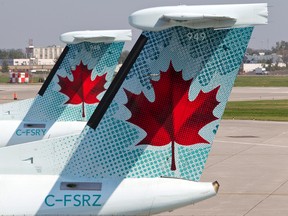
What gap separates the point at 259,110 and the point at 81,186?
1850 inches

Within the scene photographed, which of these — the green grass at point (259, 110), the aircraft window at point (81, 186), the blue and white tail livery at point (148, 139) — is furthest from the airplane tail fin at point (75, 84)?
the green grass at point (259, 110)

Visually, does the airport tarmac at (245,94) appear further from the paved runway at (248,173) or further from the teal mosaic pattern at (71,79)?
the teal mosaic pattern at (71,79)

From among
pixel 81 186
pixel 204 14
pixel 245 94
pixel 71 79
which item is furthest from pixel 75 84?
pixel 245 94

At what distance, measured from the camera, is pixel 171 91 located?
38.5ft

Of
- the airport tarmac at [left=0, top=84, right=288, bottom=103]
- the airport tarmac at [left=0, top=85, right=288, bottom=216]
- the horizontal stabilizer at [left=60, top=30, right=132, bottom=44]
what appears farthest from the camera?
the airport tarmac at [left=0, top=84, right=288, bottom=103]

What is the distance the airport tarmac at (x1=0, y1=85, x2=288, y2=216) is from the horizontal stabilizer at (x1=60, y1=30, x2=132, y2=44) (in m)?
4.50

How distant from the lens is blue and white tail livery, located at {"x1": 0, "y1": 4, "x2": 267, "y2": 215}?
11.4 metres

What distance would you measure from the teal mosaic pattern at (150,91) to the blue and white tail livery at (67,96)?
6370mm

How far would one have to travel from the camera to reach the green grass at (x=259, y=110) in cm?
5008

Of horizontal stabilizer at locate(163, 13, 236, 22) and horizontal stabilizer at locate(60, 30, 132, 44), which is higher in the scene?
horizontal stabilizer at locate(163, 13, 236, 22)

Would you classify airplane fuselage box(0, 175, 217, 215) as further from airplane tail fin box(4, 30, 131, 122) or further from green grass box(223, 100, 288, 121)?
green grass box(223, 100, 288, 121)

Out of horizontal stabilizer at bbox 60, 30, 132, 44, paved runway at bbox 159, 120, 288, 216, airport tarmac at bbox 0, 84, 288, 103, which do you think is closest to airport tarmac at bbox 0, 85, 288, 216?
paved runway at bbox 159, 120, 288, 216

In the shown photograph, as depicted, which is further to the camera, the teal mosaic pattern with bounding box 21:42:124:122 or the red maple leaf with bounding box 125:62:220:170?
the teal mosaic pattern with bounding box 21:42:124:122

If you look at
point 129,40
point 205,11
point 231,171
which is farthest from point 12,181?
point 231,171
